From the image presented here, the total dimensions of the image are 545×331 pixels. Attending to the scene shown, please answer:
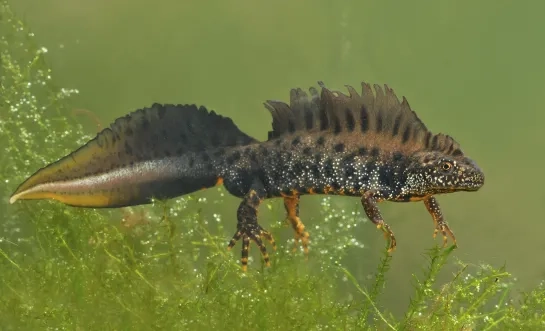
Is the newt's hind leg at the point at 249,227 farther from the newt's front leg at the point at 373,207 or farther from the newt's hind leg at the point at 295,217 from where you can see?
the newt's front leg at the point at 373,207

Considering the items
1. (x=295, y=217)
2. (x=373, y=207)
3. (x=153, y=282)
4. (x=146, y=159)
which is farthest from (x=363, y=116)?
(x=153, y=282)

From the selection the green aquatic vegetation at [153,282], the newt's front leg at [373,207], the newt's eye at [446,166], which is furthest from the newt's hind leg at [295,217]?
the newt's eye at [446,166]

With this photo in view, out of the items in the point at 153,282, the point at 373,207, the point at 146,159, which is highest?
the point at 146,159

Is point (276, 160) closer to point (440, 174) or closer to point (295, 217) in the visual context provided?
point (295, 217)

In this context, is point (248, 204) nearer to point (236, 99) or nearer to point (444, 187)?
point (444, 187)

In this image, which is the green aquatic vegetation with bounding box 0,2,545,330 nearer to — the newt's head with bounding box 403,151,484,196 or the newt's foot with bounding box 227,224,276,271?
the newt's foot with bounding box 227,224,276,271

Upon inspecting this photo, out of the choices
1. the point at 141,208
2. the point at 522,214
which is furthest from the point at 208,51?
the point at 522,214

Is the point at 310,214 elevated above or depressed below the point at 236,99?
below
